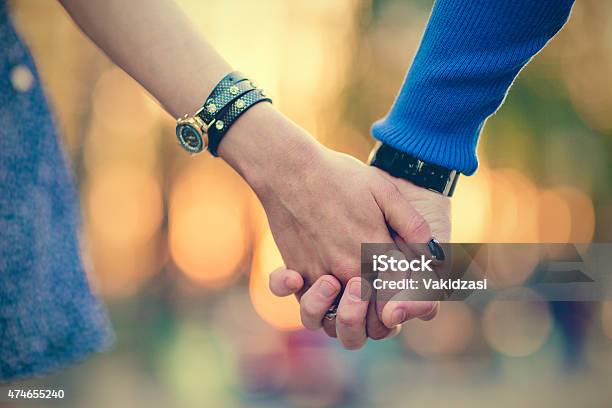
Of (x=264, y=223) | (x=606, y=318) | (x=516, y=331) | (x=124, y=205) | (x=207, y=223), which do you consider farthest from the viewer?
(x=207, y=223)

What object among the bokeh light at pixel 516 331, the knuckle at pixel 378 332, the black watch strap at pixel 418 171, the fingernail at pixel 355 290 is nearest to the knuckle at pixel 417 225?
the black watch strap at pixel 418 171

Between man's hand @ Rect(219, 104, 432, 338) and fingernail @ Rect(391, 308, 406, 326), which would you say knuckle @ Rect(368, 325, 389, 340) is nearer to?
man's hand @ Rect(219, 104, 432, 338)

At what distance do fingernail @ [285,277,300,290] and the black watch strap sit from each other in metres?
0.49

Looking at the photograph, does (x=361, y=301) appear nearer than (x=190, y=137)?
No

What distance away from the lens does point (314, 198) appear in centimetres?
199

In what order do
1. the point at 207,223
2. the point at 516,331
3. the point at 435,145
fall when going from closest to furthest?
1. the point at 435,145
2. the point at 516,331
3. the point at 207,223

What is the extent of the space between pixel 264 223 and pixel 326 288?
54.4 ft

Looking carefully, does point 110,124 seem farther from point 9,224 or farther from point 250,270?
point 9,224

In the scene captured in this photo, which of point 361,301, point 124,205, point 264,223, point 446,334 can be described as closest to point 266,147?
point 361,301

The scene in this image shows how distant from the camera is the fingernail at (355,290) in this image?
6.65 feet

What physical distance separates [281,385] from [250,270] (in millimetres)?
7591

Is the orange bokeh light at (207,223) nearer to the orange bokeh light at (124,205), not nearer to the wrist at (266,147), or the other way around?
the orange bokeh light at (124,205)

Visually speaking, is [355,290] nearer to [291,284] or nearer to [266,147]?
[291,284]

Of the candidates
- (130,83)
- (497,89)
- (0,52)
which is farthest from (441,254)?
(130,83)
